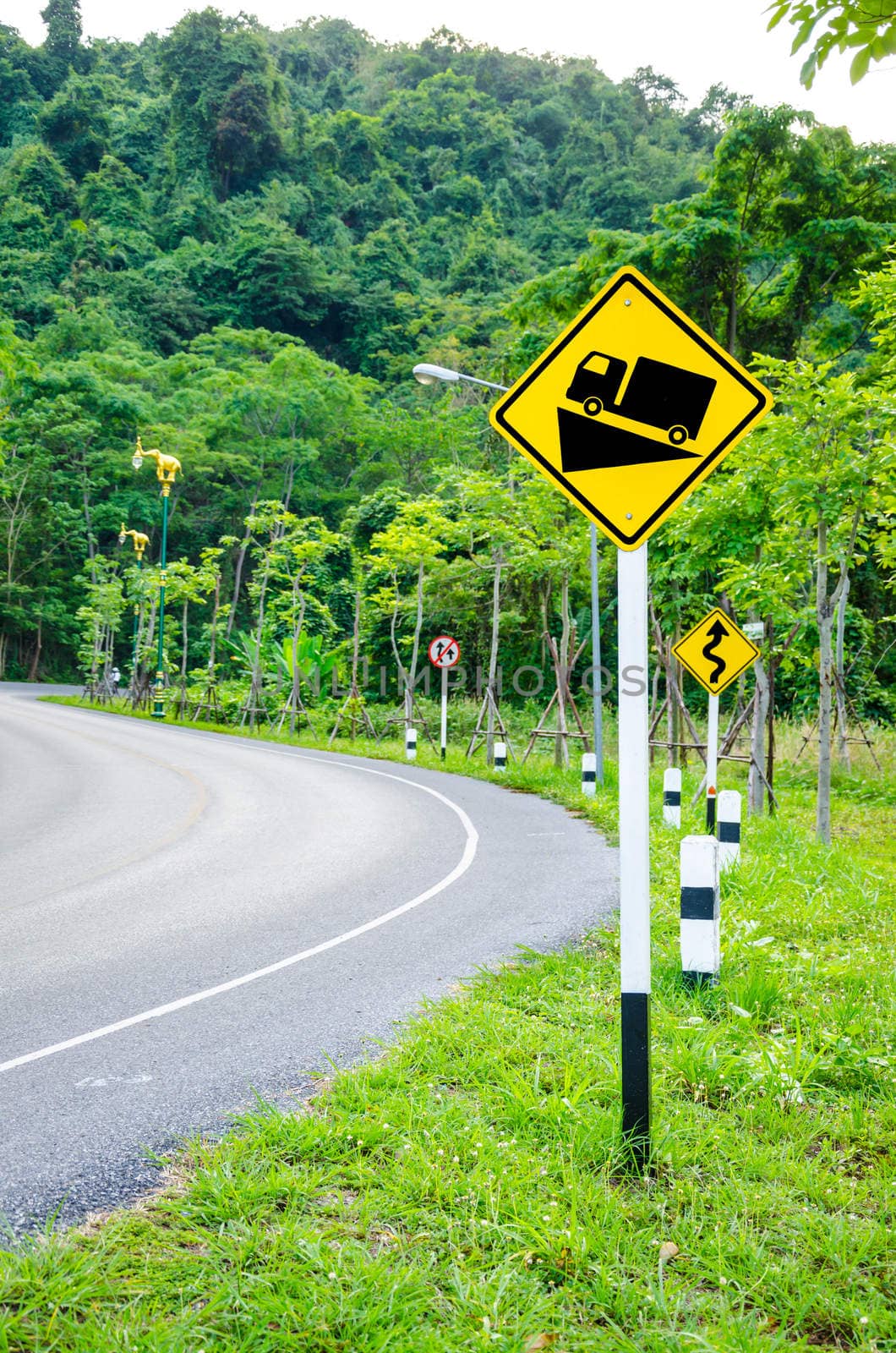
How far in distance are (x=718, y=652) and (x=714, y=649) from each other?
44mm

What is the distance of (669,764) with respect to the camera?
19.3 metres

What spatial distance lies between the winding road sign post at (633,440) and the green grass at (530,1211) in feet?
1.40

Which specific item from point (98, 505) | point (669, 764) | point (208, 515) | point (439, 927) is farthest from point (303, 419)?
point (439, 927)

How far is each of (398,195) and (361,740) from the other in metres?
63.7

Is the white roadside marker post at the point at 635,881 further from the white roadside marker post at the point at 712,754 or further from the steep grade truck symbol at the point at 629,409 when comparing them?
the white roadside marker post at the point at 712,754

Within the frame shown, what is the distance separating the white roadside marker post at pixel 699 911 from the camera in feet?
17.8

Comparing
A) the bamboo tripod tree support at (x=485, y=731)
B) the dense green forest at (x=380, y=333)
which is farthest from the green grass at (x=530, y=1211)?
the bamboo tripod tree support at (x=485, y=731)

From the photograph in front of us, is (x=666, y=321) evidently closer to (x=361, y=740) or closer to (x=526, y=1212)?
(x=526, y=1212)

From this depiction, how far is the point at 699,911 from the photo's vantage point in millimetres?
5570

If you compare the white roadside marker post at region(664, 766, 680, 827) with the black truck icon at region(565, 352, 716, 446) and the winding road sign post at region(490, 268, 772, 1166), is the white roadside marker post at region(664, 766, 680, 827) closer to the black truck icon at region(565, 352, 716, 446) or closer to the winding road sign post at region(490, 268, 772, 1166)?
the winding road sign post at region(490, 268, 772, 1166)

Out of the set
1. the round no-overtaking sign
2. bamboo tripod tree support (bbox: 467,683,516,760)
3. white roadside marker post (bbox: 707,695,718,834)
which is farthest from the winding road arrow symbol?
the round no-overtaking sign

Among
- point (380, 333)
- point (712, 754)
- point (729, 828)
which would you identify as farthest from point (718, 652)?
point (380, 333)

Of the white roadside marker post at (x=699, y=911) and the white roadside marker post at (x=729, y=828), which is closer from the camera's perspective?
the white roadside marker post at (x=699, y=911)

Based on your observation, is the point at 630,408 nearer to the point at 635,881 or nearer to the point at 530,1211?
the point at 635,881
